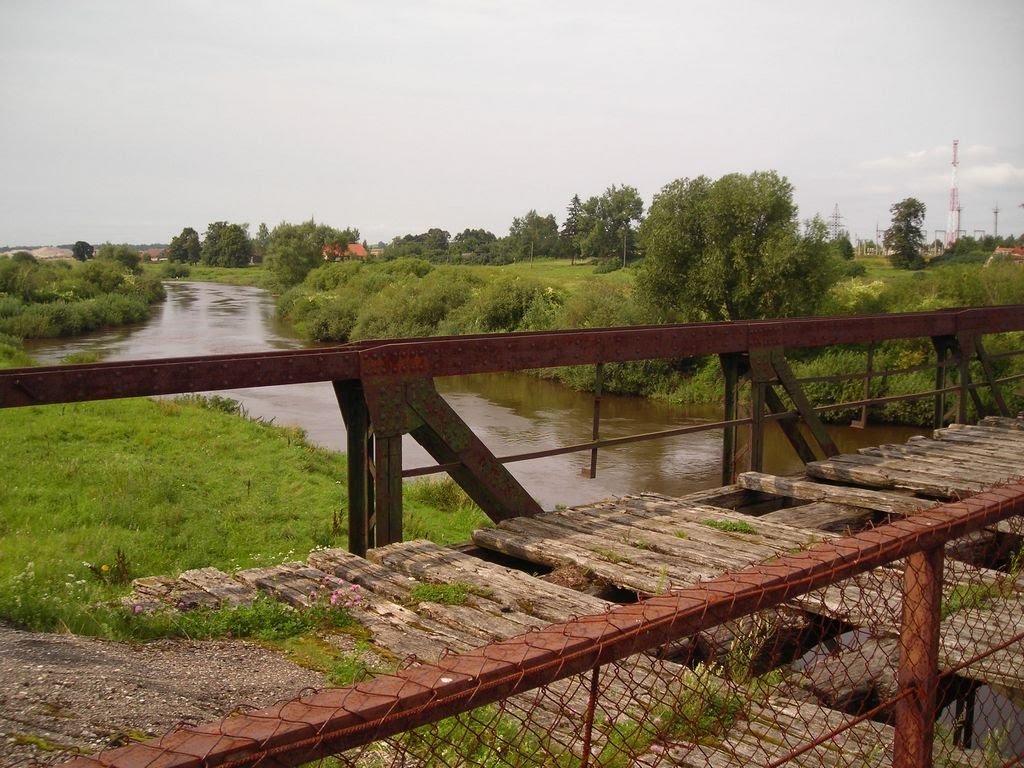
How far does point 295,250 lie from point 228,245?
55.7 meters

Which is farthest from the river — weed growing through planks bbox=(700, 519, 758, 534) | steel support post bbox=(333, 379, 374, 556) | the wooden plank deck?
steel support post bbox=(333, 379, 374, 556)

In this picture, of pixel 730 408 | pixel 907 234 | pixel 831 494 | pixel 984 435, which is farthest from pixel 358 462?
pixel 907 234

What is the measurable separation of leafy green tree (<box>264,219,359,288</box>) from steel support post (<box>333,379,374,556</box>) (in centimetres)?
6609

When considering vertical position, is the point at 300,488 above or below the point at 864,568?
below

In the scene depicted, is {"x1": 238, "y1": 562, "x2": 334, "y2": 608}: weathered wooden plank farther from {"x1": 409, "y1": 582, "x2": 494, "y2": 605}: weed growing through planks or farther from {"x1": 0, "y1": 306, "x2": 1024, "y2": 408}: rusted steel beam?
{"x1": 0, "y1": 306, "x2": 1024, "y2": 408}: rusted steel beam

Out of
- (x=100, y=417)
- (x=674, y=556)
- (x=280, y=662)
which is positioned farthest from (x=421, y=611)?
(x=100, y=417)

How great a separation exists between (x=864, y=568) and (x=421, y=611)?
2475 millimetres

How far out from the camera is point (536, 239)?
9888 cm

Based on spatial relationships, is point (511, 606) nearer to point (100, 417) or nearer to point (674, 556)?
point (674, 556)

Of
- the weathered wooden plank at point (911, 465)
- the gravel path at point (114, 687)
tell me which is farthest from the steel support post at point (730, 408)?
the gravel path at point (114, 687)

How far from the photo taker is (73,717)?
114 inches

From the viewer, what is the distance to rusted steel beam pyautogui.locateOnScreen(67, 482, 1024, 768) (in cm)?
137

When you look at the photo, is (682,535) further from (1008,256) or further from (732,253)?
(1008,256)

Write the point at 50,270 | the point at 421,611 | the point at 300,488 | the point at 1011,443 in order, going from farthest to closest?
the point at 50,270 → the point at 300,488 → the point at 1011,443 → the point at 421,611
